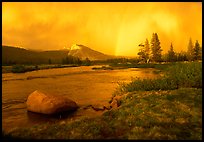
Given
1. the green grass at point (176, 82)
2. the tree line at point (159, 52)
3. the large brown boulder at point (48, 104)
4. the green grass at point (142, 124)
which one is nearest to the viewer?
the green grass at point (142, 124)

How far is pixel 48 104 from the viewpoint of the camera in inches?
736

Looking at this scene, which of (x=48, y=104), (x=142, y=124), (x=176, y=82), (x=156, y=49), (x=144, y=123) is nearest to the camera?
(x=142, y=124)

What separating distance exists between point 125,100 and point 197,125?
725cm

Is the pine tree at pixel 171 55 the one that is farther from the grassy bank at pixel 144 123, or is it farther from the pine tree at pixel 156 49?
the grassy bank at pixel 144 123

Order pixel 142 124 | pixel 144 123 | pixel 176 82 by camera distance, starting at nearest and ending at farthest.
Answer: pixel 142 124 < pixel 144 123 < pixel 176 82

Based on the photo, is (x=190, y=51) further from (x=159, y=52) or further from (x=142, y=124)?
(x=142, y=124)

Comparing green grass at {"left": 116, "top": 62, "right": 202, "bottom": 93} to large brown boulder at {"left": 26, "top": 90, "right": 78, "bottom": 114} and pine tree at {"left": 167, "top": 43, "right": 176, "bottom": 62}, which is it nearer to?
large brown boulder at {"left": 26, "top": 90, "right": 78, "bottom": 114}

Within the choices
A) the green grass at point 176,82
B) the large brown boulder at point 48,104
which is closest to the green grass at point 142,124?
the green grass at point 176,82

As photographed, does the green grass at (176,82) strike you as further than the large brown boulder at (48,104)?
Yes

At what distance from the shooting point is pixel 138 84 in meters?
22.3

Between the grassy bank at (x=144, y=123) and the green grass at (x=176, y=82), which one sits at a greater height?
the green grass at (x=176, y=82)

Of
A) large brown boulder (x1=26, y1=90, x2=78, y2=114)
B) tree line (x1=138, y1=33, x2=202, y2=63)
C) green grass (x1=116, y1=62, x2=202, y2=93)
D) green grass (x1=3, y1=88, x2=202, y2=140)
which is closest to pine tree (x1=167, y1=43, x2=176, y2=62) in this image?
tree line (x1=138, y1=33, x2=202, y2=63)

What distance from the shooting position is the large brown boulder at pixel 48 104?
18.5m

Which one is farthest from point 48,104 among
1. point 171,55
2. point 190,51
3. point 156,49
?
point 190,51
